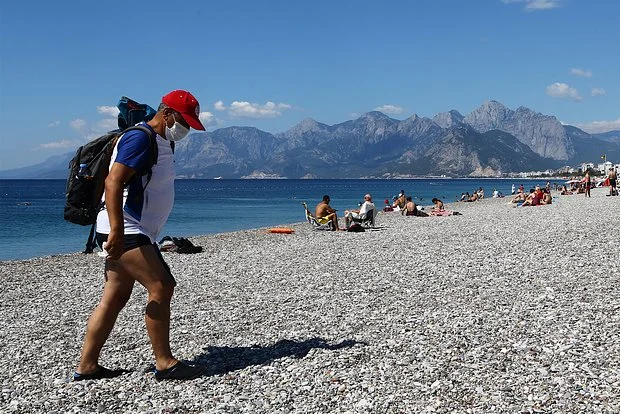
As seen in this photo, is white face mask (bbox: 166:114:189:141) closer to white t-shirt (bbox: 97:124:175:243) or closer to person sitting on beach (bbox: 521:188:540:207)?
white t-shirt (bbox: 97:124:175:243)

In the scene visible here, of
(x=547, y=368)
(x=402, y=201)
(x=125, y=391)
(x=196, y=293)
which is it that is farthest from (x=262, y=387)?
(x=402, y=201)

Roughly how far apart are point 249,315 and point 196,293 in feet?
7.26

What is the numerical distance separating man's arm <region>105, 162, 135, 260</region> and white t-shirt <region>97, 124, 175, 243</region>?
7 cm

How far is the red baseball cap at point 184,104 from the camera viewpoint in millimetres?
5500

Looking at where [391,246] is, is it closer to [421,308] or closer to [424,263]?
[424,263]

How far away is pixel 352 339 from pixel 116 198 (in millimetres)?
3003

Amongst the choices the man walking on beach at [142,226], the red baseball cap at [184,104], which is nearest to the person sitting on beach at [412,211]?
the man walking on beach at [142,226]

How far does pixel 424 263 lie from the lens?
41.8 feet

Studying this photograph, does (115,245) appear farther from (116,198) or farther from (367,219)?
(367,219)

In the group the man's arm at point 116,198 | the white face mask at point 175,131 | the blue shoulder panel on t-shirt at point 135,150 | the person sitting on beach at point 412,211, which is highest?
the white face mask at point 175,131

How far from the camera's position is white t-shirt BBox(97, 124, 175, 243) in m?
5.23

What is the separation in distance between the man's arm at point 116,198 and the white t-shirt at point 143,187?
2.6 inches

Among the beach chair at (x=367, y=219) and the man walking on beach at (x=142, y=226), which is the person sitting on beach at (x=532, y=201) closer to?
the beach chair at (x=367, y=219)

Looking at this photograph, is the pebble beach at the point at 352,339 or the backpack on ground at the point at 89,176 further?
the backpack on ground at the point at 89,176
